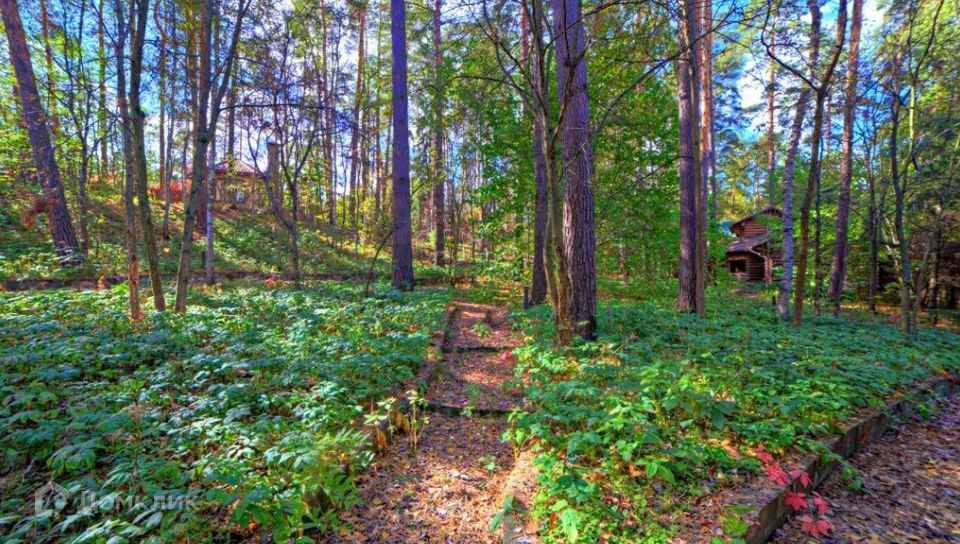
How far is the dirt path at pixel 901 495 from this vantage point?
8.13 feet

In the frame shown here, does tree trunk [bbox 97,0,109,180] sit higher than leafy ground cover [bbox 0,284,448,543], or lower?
higher

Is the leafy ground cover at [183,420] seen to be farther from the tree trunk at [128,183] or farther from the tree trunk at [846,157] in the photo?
the tree trunk at [846,157]

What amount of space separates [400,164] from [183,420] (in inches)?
316

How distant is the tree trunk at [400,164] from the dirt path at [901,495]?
830 cm

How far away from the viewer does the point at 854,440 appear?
3.41 m

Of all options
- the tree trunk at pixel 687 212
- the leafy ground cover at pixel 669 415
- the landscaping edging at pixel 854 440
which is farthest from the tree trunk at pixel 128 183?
the tree trunk at pixel 687 212

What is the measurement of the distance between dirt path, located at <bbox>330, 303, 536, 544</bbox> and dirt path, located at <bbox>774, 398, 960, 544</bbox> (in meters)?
1.86

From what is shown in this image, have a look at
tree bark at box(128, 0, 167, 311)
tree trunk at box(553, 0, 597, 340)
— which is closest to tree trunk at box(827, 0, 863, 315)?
tree trunk at box(553, 0, 597, 340)

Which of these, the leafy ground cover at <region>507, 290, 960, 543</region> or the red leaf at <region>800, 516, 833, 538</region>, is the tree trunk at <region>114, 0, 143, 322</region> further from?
the red leaf at <region>800, 516, 833, 538</region>

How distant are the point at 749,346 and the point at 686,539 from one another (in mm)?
3940

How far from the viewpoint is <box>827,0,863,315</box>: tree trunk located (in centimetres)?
755

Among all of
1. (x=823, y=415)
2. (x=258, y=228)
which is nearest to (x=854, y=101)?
(x=823, y=415)

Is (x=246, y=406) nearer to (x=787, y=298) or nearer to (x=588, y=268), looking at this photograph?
(x=588, y=268)

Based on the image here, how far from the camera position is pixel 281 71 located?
895cm
